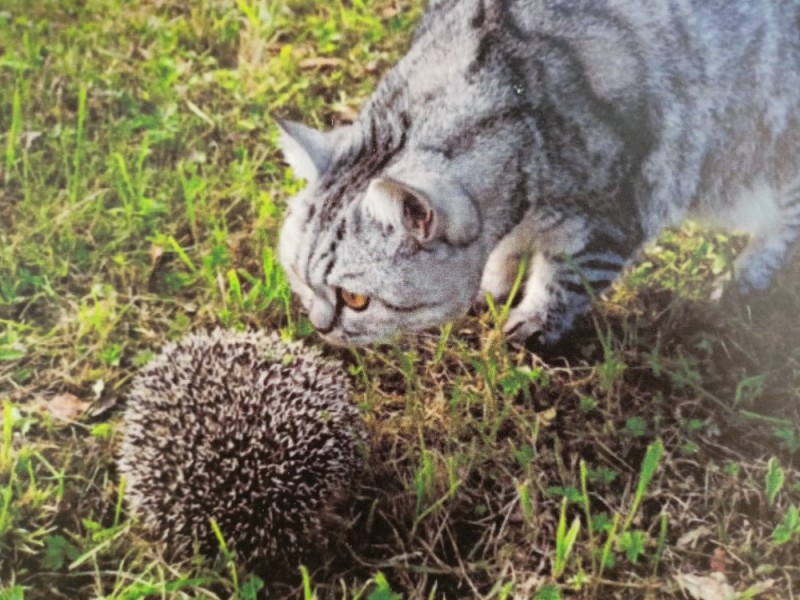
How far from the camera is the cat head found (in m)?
1.53

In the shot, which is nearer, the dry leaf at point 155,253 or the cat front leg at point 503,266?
the cat front leg at point 503,266

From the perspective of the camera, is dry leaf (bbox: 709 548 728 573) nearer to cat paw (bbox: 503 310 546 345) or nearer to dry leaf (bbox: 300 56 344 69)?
cat paw (bbox: 503 310 546 345)

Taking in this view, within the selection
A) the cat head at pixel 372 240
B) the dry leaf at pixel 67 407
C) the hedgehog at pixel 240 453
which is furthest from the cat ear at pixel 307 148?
the dry leaf at pixel 67 407

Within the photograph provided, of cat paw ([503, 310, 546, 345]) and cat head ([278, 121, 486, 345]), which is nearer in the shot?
cat head ([278, 121, 486, 345])

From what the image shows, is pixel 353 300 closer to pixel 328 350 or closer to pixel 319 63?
pixel 328 350

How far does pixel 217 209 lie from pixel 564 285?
963 mm

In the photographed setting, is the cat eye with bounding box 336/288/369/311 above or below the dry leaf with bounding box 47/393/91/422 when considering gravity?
above

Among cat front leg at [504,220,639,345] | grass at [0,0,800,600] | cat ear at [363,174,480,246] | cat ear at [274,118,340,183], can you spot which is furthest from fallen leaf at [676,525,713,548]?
cat ear at [274,118,340,183]

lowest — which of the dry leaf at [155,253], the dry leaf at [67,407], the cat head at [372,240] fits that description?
the dry leaf at [67,407]

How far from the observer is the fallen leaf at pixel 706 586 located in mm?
1537

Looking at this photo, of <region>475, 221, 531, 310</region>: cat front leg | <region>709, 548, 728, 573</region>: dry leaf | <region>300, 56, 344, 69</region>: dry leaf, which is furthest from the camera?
<region>300, 56, 344, 69</region>: dry leaf

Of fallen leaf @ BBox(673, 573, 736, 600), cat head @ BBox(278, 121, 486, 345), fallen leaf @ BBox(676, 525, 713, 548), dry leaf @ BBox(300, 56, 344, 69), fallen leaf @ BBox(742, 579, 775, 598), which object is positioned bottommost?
fallen leaf @ BBox(673, 573, 736, 600)

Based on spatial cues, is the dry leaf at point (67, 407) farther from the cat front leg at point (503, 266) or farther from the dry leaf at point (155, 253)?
the cat front leg at point (503, 266)

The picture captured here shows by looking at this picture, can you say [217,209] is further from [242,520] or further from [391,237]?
[242,520]
